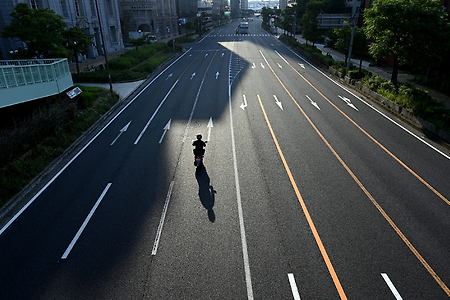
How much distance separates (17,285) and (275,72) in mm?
33675

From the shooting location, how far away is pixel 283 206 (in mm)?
11578

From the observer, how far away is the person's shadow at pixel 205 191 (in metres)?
11.5

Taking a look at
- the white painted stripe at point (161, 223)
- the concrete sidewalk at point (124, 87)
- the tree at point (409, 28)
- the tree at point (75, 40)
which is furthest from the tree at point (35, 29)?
the tree at point (409, 28)

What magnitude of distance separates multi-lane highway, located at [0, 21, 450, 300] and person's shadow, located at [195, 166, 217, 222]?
0.08m

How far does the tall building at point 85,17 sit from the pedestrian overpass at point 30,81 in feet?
32.4

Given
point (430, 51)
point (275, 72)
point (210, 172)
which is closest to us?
point (210, 172)

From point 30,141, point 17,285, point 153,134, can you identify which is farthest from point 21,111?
point 17,285

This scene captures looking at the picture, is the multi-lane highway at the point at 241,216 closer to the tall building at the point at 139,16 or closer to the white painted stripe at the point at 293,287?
the white painted stripe at the point at 293,287

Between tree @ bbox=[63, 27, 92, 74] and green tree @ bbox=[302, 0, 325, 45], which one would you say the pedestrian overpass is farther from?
green tree @ bbox=[302, 0, 325, 45]

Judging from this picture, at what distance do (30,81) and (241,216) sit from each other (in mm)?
15739

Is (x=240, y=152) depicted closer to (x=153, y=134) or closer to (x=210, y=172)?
(x=210, y=172)

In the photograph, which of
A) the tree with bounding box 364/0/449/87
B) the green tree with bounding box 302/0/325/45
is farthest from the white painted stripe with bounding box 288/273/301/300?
the green tree with bounding box 302/0/325/45

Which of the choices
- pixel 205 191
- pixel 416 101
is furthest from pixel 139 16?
pixel 205 191

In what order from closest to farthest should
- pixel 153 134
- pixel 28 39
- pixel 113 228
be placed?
pixel 113 228 < pixel 153 134 < pixel 28 39
